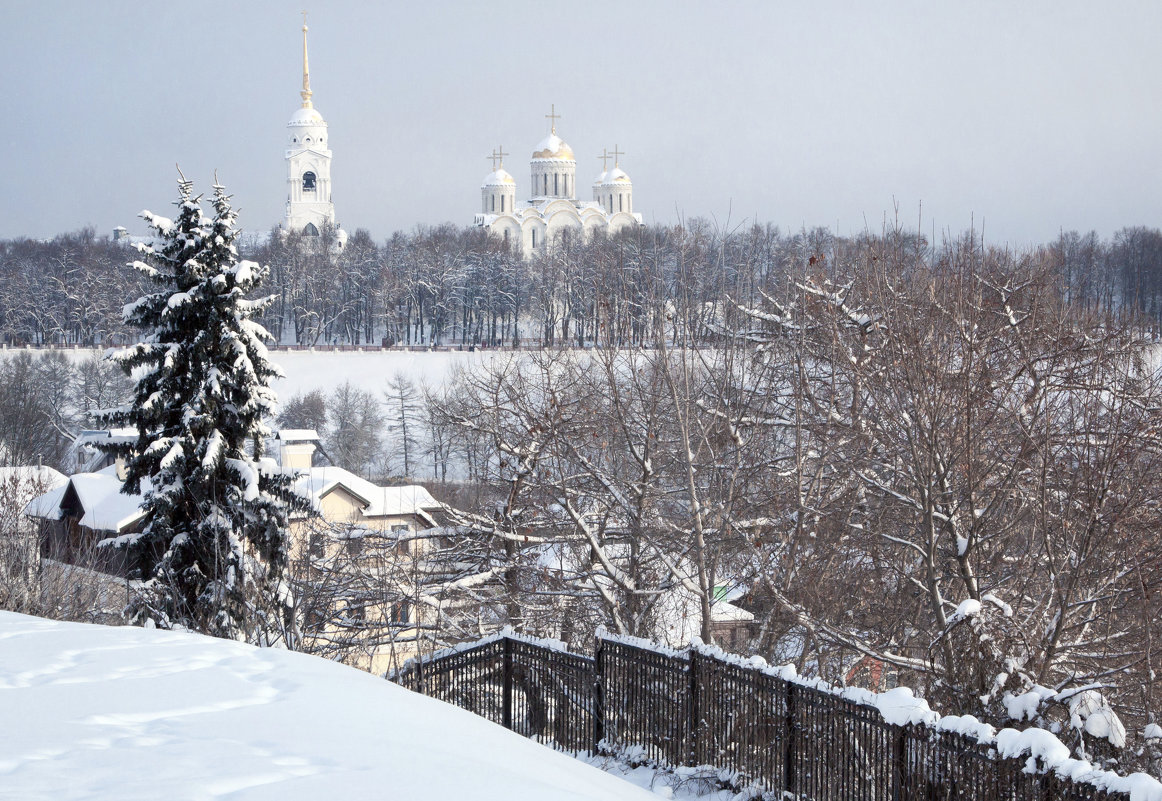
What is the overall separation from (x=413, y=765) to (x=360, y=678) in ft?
7.21

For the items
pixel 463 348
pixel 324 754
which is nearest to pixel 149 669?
pixel 324 754

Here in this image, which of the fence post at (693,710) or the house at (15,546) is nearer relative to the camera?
the fence post at (693,710)

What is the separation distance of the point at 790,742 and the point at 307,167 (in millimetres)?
110157

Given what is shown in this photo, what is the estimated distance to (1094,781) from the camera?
5535mm

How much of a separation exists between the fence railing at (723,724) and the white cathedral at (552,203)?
85380mm

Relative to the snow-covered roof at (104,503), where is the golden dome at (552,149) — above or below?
above

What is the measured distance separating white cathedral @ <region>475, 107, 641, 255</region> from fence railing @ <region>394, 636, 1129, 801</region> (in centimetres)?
8538

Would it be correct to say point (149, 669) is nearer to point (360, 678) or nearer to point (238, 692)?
point (238, 692)

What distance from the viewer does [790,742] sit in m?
7.85

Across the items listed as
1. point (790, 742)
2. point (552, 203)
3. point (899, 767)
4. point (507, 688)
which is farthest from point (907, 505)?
point (552, 203)

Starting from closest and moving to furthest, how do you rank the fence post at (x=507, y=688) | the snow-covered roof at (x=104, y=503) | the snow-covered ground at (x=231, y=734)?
1. the snow-covered ground at (x=231, y=734)
2. the fence post at (x=507, y=688)
3. the snow-covered roof at (x=104, y=503)

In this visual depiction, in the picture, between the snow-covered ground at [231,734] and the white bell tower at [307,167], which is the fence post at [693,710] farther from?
the white bell tower at [307,167]

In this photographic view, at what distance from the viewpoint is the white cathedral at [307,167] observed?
358 ft

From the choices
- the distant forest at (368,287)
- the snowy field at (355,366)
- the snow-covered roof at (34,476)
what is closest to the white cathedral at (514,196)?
the distant forest at (368,287)
